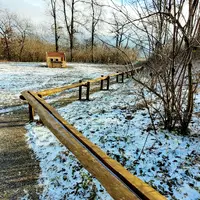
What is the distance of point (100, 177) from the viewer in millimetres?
1463

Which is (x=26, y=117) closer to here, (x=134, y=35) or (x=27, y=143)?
(x=27, y=143)

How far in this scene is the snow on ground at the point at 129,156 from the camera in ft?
7.42

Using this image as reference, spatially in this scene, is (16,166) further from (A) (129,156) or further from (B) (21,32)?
(B) (21,32)

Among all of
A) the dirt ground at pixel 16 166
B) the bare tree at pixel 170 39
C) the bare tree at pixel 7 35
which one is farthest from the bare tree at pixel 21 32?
the bare tree at pixel 170 39

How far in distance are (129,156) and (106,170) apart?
1.42 m

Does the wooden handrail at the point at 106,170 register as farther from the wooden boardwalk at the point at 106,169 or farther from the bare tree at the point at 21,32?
the bare tree at the point at 21,32

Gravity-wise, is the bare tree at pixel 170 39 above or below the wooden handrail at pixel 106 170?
above

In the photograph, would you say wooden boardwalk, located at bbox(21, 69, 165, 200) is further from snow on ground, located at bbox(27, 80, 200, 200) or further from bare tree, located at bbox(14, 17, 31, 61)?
bare tree, located at bbox(14, 17, 31, 61)

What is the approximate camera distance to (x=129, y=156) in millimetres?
2842

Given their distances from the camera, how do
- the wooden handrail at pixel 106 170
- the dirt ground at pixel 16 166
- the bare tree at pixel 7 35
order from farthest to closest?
the bare tree at pixel 7 35 < the dirt ground at pixel 16 166 < the wooden handrail at pixel 106 170

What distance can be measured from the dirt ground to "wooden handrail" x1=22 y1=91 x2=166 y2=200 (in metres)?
0.73

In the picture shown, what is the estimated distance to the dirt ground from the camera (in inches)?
87.8

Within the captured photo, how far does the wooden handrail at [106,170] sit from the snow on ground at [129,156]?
653 mm

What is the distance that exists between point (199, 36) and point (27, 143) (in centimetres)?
334
